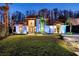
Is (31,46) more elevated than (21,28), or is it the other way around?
(21,28)

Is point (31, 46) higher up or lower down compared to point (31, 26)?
lower down

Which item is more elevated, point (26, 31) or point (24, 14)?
point (24, 14)

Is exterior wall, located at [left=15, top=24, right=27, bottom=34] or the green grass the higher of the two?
exterior wall, located at [left=15, top=24, right=27, bottom=34]

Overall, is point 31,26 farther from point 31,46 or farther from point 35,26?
point 31,46

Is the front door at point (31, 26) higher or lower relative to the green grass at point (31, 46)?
higher

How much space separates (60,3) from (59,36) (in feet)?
0.84

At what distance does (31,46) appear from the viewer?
203cm

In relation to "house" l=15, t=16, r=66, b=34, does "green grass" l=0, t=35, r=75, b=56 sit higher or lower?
lower

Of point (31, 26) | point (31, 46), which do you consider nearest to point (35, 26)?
point (31, 26)

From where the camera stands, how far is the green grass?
2014 mm

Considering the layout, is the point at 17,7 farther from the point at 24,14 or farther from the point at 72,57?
the point at 72,57

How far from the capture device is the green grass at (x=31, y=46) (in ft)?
6.61

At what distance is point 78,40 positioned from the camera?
2.02 m

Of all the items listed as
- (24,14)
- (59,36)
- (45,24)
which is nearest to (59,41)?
(59,36)
